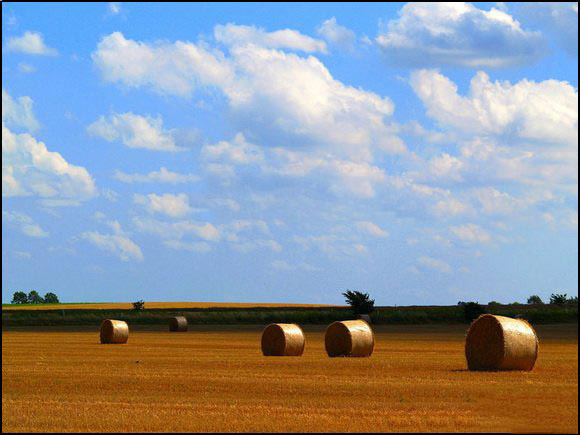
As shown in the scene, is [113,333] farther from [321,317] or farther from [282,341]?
[321,317]

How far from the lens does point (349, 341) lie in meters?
37.8

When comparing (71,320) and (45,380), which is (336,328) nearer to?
(45,380)

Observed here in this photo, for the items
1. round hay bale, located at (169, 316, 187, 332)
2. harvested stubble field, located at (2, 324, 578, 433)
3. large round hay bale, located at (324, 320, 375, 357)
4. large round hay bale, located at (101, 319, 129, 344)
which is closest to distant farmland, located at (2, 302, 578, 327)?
round hay bale, located at (169, 316, 187, 332)

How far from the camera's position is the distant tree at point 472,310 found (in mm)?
79688

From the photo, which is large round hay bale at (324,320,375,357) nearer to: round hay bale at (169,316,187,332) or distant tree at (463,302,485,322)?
round hay bale at (169,316,187,332)

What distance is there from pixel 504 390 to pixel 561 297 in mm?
72034

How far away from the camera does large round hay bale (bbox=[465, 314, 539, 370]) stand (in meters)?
29.5

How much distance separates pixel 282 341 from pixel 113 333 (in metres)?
14.6

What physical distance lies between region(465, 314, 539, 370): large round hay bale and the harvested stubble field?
1.92ft

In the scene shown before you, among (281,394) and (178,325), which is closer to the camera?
(281,394)

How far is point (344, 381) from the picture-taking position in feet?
85.3

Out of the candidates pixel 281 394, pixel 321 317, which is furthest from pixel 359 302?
pixel 281 394

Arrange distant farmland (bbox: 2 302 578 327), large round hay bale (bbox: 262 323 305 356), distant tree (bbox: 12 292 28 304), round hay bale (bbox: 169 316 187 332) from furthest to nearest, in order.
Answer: distant tree (bbox: 12 292 28 304) → distant farmland (bbox: 2 302 578 327) → round hay bale (bbox: 169 316 187 332) → large round hay bale (bbox: 262 323 305 356)

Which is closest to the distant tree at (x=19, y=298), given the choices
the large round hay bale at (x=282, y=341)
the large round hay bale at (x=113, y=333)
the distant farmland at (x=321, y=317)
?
the distant farmland at (x=321, y=317)
